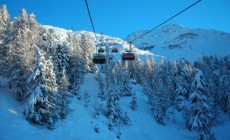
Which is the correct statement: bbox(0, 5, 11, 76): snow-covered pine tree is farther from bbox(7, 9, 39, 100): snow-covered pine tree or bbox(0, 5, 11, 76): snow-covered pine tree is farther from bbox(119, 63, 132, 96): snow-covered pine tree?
bbox(119, 63, 132, 96): snow-covered pine tree

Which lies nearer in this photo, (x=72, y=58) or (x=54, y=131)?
(x=54, y=131)

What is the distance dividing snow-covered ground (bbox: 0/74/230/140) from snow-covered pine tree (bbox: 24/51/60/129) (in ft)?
4.13

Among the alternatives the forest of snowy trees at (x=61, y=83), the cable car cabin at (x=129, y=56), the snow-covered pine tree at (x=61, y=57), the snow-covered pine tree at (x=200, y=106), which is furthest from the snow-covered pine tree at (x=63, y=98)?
the snow-covered pine tree at (x=200, y=106)

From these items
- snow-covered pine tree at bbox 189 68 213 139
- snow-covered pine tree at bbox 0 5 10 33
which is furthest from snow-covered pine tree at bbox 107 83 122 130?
snow-covered pine tree at bbox 0 5 10 33

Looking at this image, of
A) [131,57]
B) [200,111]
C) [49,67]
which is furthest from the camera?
[200,111]

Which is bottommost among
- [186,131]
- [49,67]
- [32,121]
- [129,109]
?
[186,131]

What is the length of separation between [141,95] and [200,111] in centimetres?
3632

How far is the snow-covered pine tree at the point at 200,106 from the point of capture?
46469mm

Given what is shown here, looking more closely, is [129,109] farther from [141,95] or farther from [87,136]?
[87,136]

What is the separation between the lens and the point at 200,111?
153 feet

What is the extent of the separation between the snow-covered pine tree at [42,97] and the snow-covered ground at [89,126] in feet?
4.13

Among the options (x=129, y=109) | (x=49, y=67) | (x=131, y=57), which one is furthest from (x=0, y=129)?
(x=129, y=109)

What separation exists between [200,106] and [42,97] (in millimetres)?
27833

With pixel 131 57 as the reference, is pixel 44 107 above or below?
below
